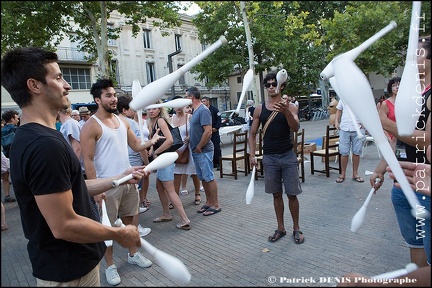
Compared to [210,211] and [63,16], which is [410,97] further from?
[210,211]

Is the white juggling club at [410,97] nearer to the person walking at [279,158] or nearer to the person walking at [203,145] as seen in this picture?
the person walking at [279,158]

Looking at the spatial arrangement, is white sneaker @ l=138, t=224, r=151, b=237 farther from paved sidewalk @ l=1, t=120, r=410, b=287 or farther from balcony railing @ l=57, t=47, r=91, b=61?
balcony railing @ l=57, t=47, r=91, b=61

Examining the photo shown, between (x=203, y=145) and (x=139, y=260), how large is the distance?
6.69 ft

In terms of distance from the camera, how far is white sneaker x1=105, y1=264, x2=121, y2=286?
3.04 metres

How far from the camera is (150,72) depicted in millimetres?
1795

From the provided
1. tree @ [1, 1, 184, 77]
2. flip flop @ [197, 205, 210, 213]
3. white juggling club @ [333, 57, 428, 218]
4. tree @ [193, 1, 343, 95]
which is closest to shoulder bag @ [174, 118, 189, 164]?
flip flop @ [197, 205, 210, 213]

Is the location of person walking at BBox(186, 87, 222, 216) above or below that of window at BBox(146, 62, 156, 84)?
below

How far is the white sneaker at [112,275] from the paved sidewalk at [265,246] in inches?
2.6

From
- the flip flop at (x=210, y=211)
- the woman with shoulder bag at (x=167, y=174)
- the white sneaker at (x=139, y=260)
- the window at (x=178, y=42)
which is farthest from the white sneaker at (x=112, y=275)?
the window at (x=178, y=42)

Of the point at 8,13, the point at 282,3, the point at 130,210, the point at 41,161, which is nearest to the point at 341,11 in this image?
the point at 282,3

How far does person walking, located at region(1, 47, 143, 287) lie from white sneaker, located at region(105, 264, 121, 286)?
152 centimetres

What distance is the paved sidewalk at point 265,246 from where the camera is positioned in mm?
2904

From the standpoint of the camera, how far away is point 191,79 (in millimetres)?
3135

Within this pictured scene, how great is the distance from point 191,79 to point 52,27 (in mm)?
1658
